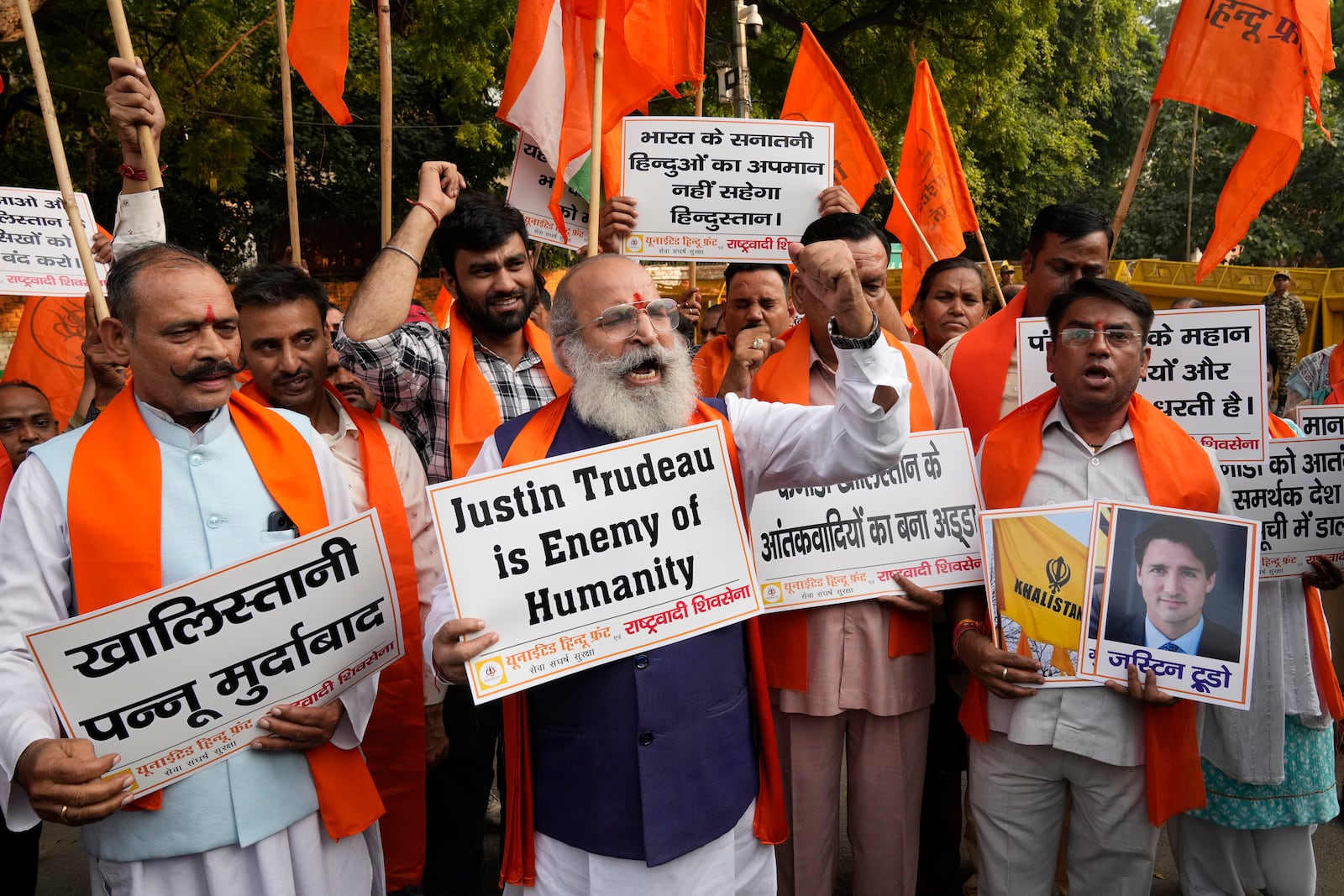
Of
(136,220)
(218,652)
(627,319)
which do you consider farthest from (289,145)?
(218,652)

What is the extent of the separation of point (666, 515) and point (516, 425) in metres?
0.51

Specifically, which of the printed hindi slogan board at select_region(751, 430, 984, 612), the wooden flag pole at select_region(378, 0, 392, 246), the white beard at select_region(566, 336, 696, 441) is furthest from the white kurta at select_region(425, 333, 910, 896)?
the wooden flag pole at select_region(378, 0, 392, 246)

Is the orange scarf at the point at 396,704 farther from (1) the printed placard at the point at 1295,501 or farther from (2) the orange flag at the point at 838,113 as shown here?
(2) the orange flag at the point at 838,113

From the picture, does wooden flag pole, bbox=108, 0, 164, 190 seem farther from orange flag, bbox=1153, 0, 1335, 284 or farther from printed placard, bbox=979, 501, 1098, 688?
orange flag, bbox=1153, 0, 1335, 284

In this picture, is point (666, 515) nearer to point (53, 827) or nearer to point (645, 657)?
point (645, 657)

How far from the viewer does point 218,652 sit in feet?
7.05

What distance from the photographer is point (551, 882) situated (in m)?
2.43

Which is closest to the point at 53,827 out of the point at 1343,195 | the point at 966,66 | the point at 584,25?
the point at 584,25

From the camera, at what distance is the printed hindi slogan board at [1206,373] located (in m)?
3.33

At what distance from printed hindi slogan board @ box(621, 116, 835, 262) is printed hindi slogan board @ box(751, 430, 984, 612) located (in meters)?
1.57

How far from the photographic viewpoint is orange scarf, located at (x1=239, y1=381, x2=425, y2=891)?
121 inches

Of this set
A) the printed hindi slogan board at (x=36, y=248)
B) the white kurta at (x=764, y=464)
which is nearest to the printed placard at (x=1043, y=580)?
the white kurta at (x=764, y=464)

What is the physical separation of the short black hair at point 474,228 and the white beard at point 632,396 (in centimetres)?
101

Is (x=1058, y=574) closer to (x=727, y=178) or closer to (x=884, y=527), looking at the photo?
(x=884, y=527)
